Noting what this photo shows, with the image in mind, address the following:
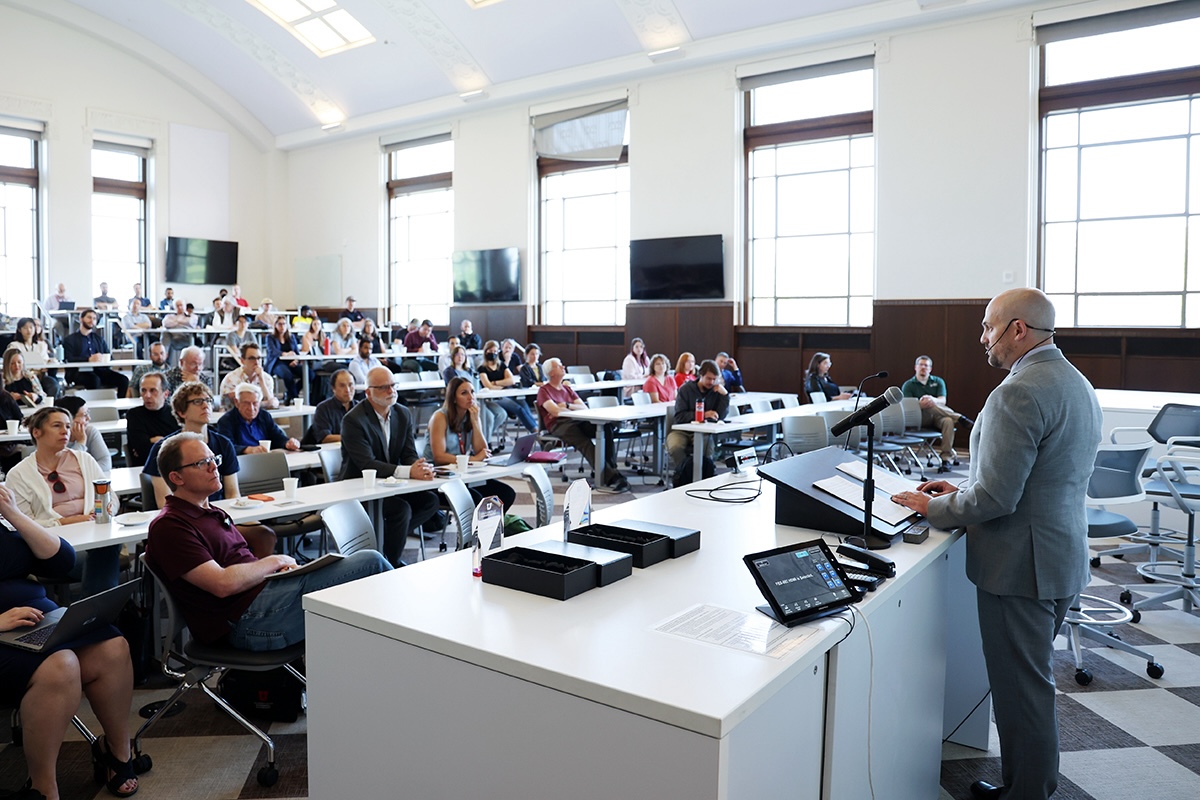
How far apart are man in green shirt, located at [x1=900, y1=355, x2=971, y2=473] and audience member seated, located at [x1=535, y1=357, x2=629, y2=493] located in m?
3.38

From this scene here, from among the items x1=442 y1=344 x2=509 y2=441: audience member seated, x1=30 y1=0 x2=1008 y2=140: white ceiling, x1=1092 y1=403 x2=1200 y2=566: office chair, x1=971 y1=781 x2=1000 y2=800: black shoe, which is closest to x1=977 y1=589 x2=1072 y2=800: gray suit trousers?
x1=971 y1=781 x2=1000 y2=800: black shoe

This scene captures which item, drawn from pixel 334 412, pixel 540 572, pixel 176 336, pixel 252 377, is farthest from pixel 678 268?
pixel 540 572

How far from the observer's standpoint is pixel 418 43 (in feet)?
50.2

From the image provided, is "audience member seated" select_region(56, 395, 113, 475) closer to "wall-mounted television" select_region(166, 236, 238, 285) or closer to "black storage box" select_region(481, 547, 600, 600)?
"black storage box" select_region(481, 547, 600, 600)

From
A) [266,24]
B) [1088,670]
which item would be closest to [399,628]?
[1088,670]

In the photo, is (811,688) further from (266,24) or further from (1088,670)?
(266,24)

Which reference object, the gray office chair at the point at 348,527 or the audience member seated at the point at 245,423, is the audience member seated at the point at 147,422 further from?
the gray office chair at the point at 348,527

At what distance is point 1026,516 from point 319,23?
16.4m

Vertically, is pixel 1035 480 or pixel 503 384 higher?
pixel 503 384

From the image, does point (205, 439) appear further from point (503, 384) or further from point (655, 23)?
point (655, 23)

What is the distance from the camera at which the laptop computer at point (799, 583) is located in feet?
6.72

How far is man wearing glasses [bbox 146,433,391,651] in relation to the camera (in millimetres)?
3080

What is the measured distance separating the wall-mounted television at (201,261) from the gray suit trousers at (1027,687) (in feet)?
61.2

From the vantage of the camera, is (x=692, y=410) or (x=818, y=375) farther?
(x=818, y=375)
